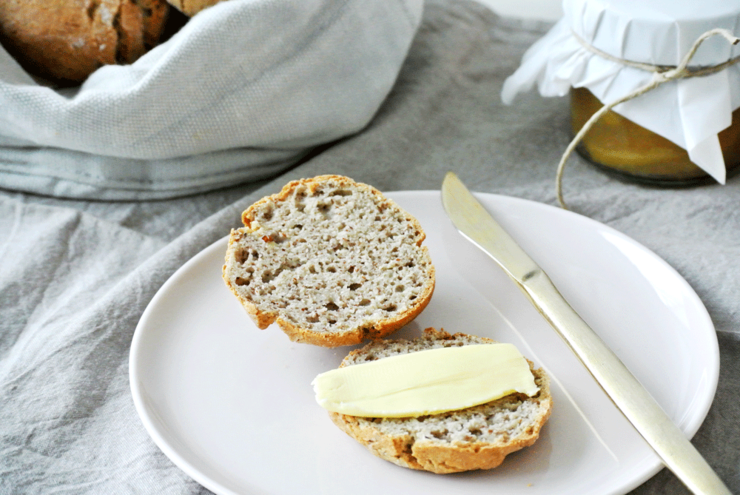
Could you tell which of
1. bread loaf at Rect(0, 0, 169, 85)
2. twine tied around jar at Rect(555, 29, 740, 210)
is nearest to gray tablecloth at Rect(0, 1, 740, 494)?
twine tied around jar at Rect(555, 29, 740, 210)

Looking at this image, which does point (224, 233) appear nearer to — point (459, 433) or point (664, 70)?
point (459, 433)

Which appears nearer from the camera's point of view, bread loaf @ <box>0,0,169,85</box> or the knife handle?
the knife handle

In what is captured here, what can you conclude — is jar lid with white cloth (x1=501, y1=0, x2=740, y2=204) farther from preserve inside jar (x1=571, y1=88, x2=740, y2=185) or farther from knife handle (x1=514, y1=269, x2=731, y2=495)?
knife handle (x1=514, y1=269, x2=731, y2=495)

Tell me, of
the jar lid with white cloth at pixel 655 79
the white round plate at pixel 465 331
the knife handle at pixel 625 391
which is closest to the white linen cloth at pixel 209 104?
the white round plate at pixel 465 331

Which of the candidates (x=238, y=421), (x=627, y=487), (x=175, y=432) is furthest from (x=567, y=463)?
(x=175, y=432)

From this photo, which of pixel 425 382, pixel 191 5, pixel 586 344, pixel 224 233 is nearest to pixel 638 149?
pixel 586 344

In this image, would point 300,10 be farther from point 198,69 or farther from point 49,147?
point 49,147

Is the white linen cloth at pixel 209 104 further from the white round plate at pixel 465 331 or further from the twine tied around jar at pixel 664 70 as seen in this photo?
the twine tied around jar at pixel 664 70
